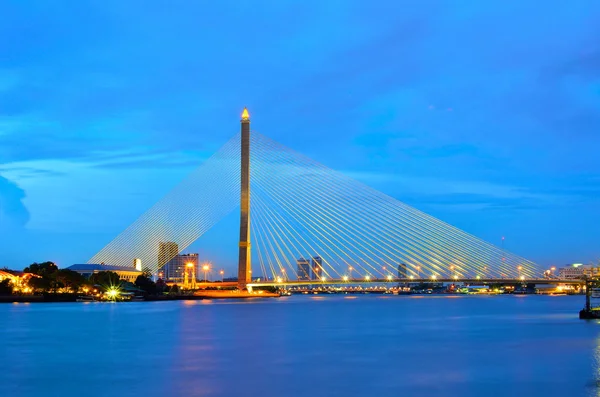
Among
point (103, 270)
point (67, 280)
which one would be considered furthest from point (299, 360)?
point (103, 270)

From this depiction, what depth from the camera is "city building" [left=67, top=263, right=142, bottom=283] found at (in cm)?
10367

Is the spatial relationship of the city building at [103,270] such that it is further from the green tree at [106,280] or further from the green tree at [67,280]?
the green tree at [67,280]

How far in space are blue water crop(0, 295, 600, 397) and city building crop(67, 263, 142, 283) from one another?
7195cm

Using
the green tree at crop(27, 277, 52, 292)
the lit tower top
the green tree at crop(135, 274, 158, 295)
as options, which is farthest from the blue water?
the green tree at crop(135, 274, 158, 295)

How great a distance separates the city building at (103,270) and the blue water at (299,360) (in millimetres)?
71949

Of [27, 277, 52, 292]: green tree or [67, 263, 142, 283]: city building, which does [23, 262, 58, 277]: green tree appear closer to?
[27, 277, 52, 292]: green tree

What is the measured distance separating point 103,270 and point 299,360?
8700 cm

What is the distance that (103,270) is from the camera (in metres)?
103

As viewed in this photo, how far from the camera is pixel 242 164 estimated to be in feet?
189

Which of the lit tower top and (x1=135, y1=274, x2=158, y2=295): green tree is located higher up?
the lit tower top

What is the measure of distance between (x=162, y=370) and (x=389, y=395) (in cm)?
628

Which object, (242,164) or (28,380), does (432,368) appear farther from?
(242,164)

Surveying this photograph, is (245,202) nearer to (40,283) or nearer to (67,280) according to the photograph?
(40,283)

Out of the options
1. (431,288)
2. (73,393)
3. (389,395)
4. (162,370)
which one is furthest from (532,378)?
(431,288)
